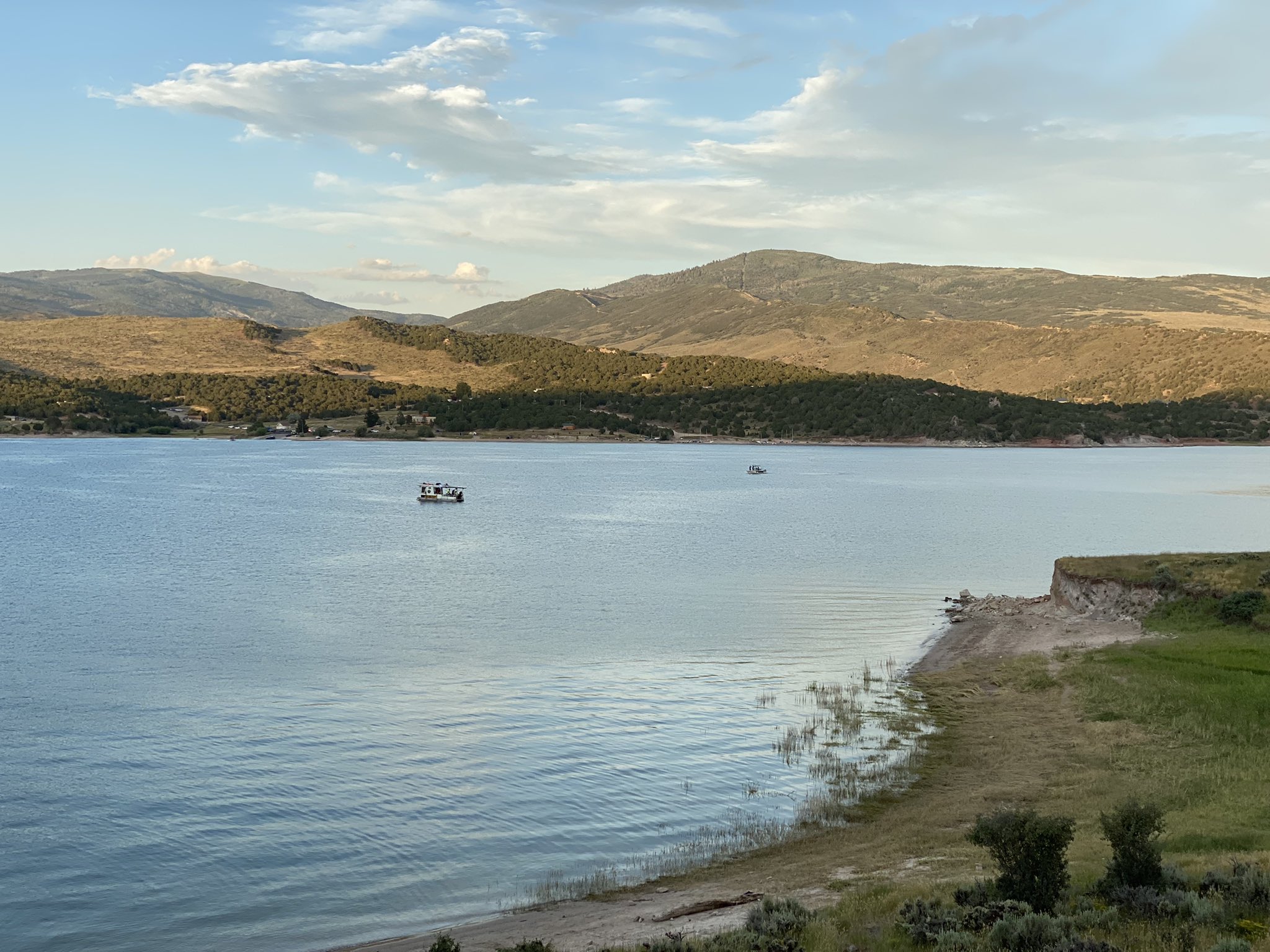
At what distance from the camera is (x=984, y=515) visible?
263 feet

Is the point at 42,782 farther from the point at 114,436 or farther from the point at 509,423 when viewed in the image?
the point at 114,436

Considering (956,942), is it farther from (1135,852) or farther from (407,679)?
(407,679)

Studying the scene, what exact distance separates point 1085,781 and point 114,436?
628 feet

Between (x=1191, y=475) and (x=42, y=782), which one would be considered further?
(x=1191, y=475)

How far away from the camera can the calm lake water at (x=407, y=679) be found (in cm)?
1645

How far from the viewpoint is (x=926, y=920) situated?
467 inches

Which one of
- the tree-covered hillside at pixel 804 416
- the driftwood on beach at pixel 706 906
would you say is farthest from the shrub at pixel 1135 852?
the tree-covered hillside at pixel 804 416

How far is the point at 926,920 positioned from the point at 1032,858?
1407 millimetres

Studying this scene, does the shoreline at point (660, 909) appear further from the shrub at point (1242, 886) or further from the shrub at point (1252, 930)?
the shrub at point (1252, 930)

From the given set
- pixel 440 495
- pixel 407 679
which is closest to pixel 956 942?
pixel 407 679

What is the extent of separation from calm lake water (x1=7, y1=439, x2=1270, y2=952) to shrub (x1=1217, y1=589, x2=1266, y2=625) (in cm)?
880

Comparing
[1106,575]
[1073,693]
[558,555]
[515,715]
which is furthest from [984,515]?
[515,715]

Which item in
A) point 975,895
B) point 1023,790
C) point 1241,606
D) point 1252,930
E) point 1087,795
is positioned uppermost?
point 1241,606

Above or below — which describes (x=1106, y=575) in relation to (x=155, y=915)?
above
